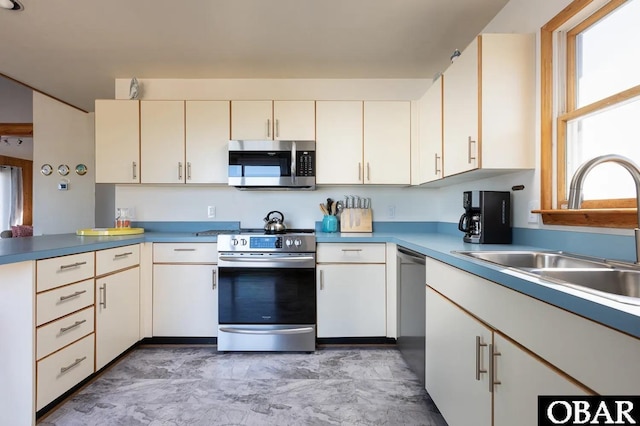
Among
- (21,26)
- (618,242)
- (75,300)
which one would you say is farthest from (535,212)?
(21,26)

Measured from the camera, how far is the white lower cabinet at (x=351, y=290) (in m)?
2.55

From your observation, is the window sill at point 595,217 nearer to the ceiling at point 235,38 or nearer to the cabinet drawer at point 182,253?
the ceiling at point 235,38

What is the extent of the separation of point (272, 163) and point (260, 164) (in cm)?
10

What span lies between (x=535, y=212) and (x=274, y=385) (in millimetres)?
1825

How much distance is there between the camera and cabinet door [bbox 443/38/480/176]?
177 centimetres

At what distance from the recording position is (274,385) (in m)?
2.04

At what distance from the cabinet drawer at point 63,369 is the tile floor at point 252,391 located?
130mm

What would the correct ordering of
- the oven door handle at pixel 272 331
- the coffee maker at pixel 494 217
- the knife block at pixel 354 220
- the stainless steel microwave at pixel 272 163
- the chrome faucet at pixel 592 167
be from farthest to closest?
1. the knife block at pixel 354 220
2. the stainless steel microwave at pixel 272 163
3. the oven door handle at pixel 272 331
4. the coffee maker at pixel 494 217
5. the chrome faucet at pixel 592 167

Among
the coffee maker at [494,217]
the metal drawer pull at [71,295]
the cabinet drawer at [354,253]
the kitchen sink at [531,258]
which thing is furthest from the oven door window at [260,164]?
the kitchen sink at [531,258]

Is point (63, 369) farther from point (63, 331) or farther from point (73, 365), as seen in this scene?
point (63, 331)

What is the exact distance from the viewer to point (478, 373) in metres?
1.20

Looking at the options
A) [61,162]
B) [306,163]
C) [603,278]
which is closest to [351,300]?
[306,163]

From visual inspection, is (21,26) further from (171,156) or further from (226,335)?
(226,335)

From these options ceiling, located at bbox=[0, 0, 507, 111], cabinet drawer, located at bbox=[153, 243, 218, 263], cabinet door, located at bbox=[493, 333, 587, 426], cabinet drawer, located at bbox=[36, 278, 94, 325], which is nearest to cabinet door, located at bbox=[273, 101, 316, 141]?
ceiling, located at bbox=[0, 0, 507, 111]
